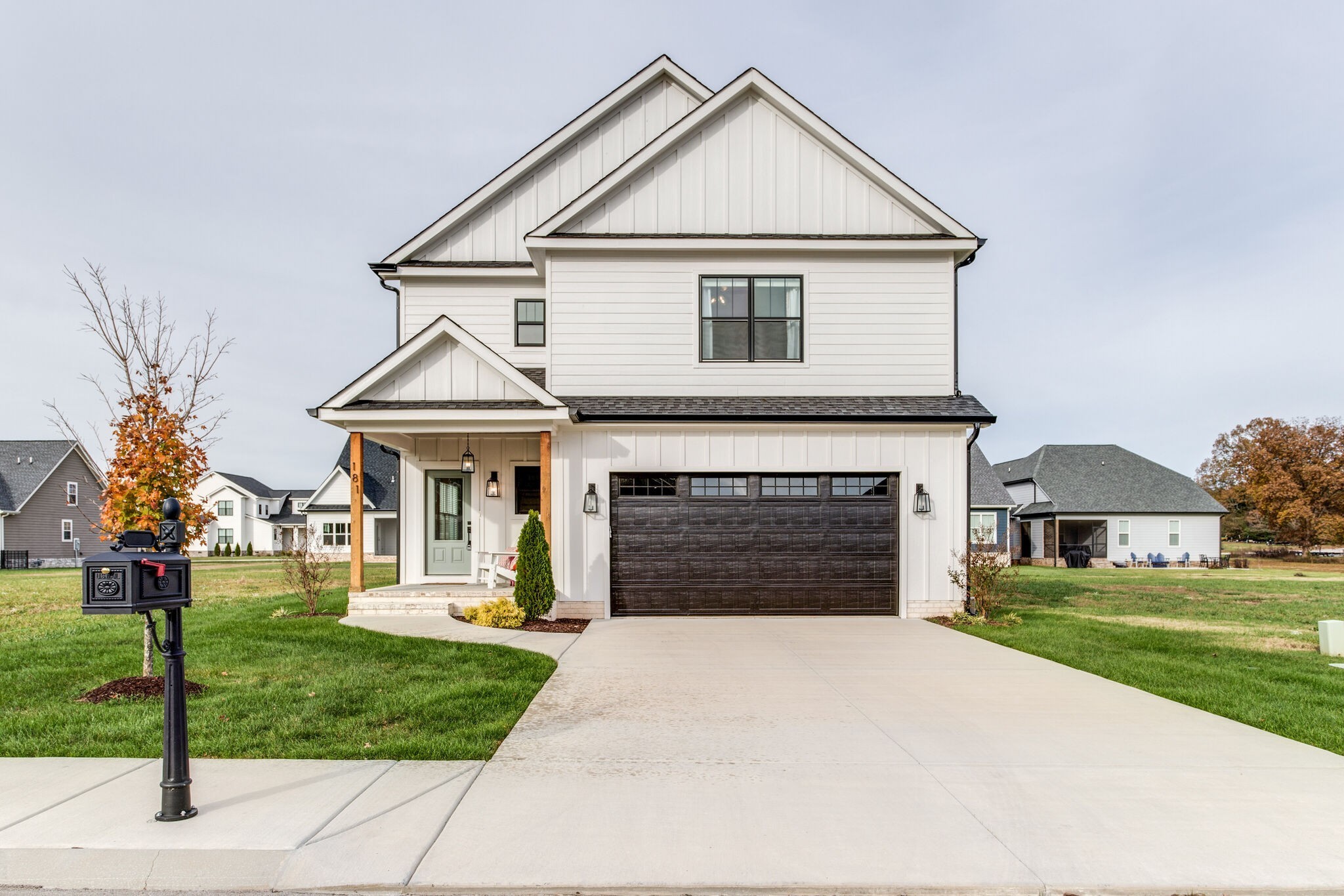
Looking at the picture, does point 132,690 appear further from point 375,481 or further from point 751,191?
point 375,481

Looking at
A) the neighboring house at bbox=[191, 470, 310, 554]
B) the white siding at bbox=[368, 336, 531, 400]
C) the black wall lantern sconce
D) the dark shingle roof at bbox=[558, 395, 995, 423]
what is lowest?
the neighboring house at bbox=[191, 470, 310, 554]

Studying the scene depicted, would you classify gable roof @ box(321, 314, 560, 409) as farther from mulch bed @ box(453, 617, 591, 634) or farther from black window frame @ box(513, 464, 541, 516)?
mulch bed @ box(453, 617, 591, 634)

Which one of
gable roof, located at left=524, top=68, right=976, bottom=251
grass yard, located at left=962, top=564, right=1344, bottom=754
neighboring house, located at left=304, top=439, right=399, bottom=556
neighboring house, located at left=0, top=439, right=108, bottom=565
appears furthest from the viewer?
neighboring house, located at left=304, top=439, right=399, bottom=556

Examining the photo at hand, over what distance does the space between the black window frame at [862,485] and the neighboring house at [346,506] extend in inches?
1324

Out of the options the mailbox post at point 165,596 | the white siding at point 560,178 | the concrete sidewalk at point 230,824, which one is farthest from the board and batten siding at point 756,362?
the mailbox post at point 165,596

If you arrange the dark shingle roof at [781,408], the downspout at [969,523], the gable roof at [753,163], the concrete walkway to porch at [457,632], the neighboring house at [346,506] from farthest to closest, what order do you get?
1. the neighboring house at [346,506]
2. the gable roof at [753,163]
3. the downspout at [969,523]
4. the dark shingle roof at [781,408]
5. the concrete walkway to porch at [457,632]

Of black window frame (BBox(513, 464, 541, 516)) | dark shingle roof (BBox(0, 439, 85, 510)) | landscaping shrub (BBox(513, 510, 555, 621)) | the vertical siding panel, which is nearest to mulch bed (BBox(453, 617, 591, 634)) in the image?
landscaping shrub (BBox(513, 510, 555, 621))

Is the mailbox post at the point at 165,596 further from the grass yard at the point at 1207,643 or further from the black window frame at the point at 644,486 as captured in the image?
the black window frame at the point at 644,486

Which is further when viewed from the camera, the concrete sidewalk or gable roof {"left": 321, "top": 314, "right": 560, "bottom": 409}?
gable roof {"left": 321, "top": 314, "right": 560, "bottom": 409}

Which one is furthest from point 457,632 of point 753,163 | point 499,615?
point 753,163

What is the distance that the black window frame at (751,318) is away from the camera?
1340cm

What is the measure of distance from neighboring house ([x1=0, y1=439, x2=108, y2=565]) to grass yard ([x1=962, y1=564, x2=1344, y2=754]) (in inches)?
1681

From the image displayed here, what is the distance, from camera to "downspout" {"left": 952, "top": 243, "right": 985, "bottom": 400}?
44.1 feet

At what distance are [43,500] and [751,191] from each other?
42.7 metres
